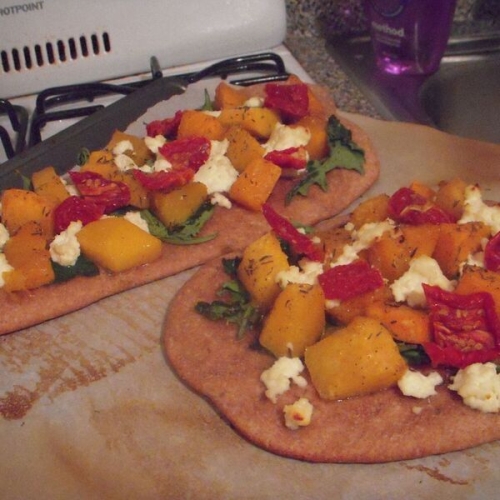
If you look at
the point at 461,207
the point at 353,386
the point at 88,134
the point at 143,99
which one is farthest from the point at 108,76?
the point at 353,386

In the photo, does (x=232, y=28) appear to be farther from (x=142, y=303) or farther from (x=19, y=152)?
(x=142, y=303)

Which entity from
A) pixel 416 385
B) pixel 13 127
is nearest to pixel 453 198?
pixel 416 385

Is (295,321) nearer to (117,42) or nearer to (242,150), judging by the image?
(242,150)

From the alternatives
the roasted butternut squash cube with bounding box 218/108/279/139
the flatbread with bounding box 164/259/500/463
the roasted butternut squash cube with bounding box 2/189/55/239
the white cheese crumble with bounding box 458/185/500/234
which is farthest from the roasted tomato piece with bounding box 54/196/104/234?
the white cheese crumble with bounding box 458/185/500/234

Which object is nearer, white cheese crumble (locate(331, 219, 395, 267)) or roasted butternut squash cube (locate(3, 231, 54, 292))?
white cheese crumble (locate(331, 219, 395, 267))

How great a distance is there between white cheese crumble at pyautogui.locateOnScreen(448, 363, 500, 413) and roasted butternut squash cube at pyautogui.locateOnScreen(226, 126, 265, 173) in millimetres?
1305

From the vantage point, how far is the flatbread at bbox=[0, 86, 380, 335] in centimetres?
257

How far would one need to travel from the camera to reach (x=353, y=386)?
2143mm

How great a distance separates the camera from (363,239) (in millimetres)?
2533

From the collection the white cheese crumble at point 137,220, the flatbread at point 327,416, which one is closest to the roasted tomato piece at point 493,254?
the flatbread at point 327,416

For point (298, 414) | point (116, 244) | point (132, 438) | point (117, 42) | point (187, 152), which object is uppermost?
point (117, 42)

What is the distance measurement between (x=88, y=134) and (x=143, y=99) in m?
0.37

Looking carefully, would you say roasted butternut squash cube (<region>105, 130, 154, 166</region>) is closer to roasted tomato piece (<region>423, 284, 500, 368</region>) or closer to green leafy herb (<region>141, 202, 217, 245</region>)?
green leafy herb (<region>141, 202, 217, 245</region>)

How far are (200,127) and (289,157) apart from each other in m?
0.43
